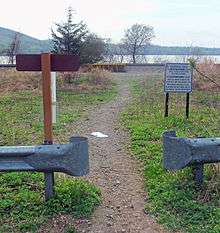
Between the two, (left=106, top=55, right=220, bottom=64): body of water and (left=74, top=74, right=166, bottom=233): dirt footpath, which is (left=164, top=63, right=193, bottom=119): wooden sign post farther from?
(left=106, top=55, right=220, bottom=64): body of water

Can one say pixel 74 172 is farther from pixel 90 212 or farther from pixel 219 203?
pixel 219 203

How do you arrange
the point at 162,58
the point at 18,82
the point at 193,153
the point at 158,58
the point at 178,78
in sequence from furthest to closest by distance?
the point at 158,58 < the point at 162,58 < the point at 18,82 < the point at 178,78 < the point at 193,153

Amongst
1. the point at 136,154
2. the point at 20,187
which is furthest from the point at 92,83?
the point at 20,187

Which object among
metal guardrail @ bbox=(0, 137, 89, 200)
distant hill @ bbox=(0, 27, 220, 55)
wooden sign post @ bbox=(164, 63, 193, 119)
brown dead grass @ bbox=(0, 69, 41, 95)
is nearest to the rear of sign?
wooden sign post @ bbox=(164, 63, 193, 119)

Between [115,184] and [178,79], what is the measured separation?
18.6 ft

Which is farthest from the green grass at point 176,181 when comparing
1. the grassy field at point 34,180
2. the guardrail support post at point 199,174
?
the grassy field at point 34,180

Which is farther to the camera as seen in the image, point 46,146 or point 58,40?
point 58,40

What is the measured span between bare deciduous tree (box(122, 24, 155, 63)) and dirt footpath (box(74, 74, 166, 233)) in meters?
45.3

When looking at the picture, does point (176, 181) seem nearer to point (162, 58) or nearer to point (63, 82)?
point (63, 82)

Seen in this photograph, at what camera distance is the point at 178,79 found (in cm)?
1143

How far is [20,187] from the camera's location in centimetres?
588

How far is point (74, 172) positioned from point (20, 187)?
0.92 meters

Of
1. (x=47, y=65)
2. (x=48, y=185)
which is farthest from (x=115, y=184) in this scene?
(x=47, y=65)

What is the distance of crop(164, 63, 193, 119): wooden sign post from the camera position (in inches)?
447
